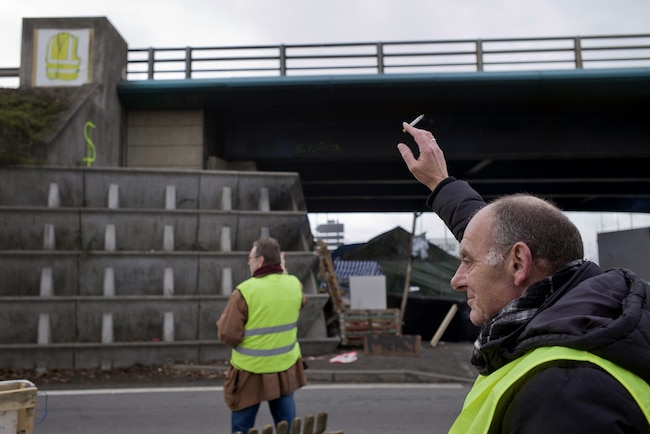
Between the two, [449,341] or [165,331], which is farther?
[449,341]

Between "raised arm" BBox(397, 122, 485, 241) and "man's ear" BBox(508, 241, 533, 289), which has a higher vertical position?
"raised arm" BBox(397, 122, 485, 241)

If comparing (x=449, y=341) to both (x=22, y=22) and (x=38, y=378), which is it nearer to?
(x=38, y=378)

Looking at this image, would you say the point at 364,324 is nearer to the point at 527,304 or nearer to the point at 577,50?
the point at 577,50

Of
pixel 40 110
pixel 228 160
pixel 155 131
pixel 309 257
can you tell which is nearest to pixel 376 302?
pixel 309 257

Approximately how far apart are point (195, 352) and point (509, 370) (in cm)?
1067

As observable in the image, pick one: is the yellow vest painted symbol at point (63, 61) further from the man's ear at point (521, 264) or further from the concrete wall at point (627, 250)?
the man's ear at point (521, 264)

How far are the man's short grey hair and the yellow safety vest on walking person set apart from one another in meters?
3.68

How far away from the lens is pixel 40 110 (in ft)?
47.0

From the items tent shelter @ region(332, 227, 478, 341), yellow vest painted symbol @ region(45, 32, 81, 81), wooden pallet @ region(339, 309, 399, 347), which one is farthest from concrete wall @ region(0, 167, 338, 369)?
tent shelter @ region(332, 227, 478, 341)

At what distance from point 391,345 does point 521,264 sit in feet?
36.2

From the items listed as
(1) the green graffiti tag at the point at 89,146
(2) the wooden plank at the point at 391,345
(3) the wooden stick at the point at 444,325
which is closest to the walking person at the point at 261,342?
(2) the wooden plank at the point at 391,345

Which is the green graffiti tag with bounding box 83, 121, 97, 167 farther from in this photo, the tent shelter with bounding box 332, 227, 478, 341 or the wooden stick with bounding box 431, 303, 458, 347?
the wooden stick with bounding box 431, 303, 458, 347

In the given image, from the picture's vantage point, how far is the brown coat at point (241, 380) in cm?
512

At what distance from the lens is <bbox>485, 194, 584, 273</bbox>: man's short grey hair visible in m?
1.73
